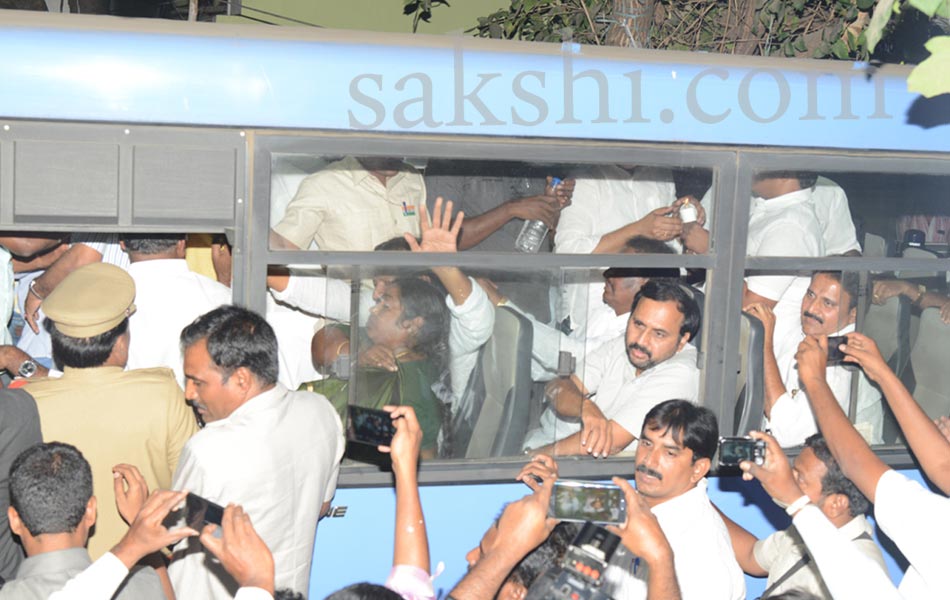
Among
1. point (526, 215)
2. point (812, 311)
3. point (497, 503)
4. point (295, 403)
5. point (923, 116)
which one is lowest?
point (497, 503)

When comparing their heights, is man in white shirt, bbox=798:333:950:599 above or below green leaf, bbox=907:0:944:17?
below

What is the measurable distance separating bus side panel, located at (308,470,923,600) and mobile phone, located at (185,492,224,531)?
117 cm

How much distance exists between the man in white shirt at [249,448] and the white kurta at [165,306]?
0.75m

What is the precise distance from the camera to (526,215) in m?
4.46

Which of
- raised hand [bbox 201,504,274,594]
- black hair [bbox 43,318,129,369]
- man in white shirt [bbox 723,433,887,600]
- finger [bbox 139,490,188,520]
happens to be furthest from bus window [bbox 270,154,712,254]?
raised hand [bbox 201,504,274,594]

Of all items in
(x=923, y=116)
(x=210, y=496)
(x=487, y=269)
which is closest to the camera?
(x=210, y=496)

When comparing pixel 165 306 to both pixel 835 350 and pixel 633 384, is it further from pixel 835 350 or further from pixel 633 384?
pixel 835 350

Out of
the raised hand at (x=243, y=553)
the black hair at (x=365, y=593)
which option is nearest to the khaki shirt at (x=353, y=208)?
the raised hand at (x=243, y=553)

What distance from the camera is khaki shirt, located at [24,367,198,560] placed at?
148 inches

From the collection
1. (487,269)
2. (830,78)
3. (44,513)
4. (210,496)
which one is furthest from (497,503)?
(830,78)

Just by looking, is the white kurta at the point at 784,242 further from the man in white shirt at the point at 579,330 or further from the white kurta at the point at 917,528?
the white kurta at the point at 917,528

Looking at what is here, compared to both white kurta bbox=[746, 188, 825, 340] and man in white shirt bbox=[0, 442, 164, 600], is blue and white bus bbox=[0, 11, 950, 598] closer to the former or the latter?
white kurta bbox=[746, 188, 825, 340]

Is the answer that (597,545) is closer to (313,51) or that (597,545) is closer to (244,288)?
(244,288)

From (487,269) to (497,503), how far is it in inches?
33.9
